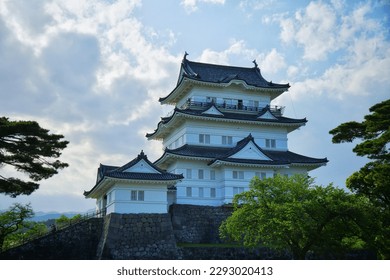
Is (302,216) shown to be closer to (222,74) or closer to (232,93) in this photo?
(232,93)

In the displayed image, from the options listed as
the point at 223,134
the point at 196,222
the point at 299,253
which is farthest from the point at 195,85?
the point at 299,253

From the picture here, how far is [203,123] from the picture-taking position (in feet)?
115

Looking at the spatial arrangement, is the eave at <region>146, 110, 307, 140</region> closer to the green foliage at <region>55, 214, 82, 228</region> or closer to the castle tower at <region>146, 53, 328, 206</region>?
the castle tower at <region>146, 53, 328, 206</region>

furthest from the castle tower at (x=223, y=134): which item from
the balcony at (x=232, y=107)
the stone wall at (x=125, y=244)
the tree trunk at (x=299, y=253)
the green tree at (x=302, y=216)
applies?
the tree trunk at (x=299, y=253)

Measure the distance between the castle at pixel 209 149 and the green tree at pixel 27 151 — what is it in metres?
3.99

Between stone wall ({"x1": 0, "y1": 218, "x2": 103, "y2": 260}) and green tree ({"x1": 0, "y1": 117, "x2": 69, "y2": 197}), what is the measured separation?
354cm

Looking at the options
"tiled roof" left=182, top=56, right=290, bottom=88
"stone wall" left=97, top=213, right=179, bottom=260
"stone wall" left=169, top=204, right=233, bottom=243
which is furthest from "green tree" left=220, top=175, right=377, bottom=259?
"tiled roof" left=182, top=56, right=290, bottom=88

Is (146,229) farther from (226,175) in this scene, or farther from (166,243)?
(226,175)

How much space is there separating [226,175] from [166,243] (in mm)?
8007

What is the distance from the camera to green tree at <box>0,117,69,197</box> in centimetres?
2180

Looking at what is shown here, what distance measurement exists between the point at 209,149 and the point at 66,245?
540 inches

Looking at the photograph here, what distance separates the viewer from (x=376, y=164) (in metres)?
21.1

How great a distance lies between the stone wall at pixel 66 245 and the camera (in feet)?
77.9

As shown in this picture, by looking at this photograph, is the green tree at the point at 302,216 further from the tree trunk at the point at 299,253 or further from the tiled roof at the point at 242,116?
the tiled roof at the point at 242,116
